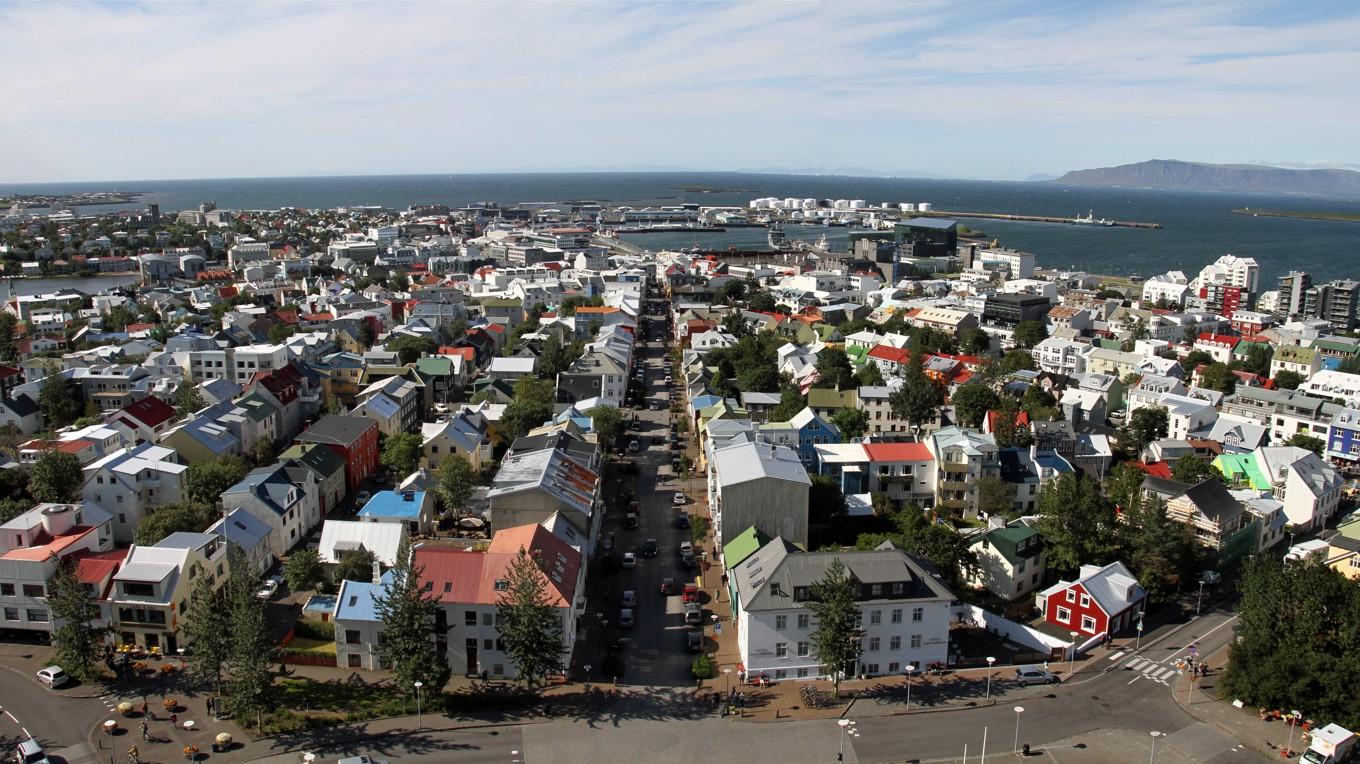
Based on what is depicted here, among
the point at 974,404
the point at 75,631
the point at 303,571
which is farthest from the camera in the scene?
the point at 974,404

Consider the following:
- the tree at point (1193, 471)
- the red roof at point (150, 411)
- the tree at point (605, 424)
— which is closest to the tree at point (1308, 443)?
the tree at point (1193, 471)

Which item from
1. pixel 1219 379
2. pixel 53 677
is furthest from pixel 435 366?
pixel 1219 379

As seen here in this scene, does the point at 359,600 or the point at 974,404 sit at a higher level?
the point at 974,404

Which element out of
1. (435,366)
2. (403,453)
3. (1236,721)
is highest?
(435,366)

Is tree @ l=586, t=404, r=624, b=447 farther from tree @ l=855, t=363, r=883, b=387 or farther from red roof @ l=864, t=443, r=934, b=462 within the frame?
→ tree @ l=855, t=363, r=883, b=387

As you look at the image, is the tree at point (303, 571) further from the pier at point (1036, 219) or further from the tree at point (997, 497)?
the pier at point (1036, 219)

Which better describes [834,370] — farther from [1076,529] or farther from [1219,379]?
[1076,529]

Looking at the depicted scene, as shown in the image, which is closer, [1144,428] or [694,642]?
[694,642]
